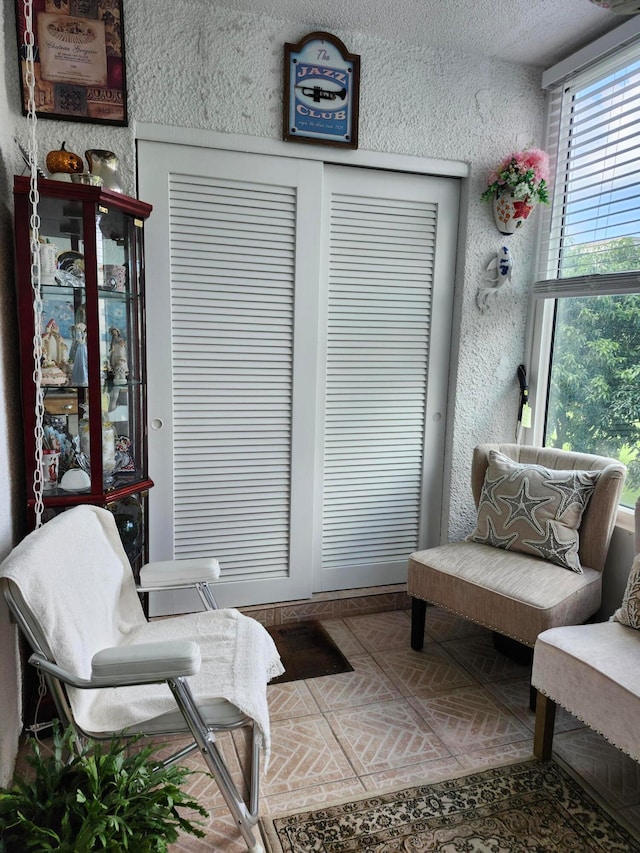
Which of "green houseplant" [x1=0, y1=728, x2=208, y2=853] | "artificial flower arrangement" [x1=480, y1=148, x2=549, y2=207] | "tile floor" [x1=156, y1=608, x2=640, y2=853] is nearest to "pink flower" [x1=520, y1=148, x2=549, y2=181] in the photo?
"artificial flower arrangement" [x1=480, y1=148, x2=549, y2=207]

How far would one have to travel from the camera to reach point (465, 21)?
2.41 metres

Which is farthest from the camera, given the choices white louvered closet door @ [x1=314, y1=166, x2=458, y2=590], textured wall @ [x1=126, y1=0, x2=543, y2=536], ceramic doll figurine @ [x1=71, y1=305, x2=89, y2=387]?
white louvered closet door @ [x1=314, y1=166, x2=458, y2=590]

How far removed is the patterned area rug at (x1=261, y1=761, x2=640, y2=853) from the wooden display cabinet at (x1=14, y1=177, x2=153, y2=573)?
4.03ft

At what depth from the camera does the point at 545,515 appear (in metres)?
2.39

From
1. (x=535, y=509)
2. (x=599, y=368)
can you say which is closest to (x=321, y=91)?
(x=599, y=368)

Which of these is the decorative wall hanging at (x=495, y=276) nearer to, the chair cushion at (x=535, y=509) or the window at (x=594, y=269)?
the window at (x=594, y=269)

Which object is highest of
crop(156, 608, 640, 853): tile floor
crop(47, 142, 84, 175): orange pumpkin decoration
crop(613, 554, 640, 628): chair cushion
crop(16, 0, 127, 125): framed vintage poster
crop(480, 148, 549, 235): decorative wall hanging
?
crop(16, 0, 127, 125): framed vintage poster

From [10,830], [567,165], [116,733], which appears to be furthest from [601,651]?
[567,165]

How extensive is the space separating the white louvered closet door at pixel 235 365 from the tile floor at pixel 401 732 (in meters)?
0.65

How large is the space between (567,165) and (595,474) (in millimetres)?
1492

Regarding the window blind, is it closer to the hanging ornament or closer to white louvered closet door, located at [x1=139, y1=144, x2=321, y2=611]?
white louvered closet door, located at [x1=139, y1=144, x2=321, y2=611]

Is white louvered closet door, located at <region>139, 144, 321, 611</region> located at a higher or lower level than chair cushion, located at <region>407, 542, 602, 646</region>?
higher

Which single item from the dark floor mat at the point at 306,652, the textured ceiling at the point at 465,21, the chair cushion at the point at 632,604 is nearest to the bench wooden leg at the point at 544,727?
the chair cushion at the point at 632,604

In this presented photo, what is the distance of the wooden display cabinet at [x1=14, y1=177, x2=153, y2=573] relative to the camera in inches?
75.3
